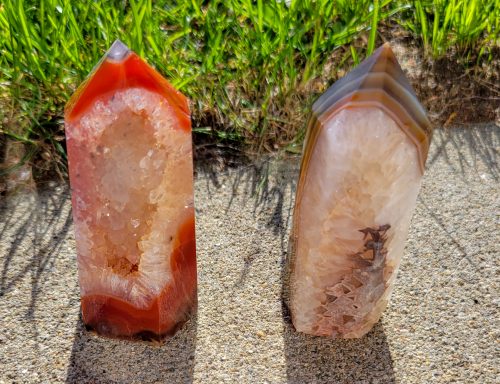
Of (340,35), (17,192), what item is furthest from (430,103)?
(17,192)

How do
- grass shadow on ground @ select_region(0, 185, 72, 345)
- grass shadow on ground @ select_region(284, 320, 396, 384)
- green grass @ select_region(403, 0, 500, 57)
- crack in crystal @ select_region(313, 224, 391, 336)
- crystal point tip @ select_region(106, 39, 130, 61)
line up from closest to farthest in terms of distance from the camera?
1. crystal point tip @ select_region(106, 39, 130, 61)
2. crack in crystal @ select_region(313, 224, 391, 336)
3. grass shadow on ground @ select_region(284, 320, 396, 384)
4. grass shadow on ground @ select_region(0, 185, 72, 345)
5. green grass @ select_region(403, 0, 500, 57)

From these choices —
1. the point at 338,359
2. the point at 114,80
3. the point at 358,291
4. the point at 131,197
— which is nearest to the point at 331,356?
the point at 338,359

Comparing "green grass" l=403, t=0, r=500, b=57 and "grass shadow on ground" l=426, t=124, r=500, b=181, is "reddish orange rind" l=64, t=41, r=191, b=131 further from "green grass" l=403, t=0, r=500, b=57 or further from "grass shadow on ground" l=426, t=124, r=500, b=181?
"green grass" l=403, t=0, r=500, b=57

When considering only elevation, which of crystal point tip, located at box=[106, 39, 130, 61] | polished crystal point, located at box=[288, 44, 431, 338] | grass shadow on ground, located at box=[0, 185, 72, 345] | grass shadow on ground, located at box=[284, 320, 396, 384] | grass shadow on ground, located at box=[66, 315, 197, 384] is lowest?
grass shadow on ground, located at box=[284, 320, 396, 384]

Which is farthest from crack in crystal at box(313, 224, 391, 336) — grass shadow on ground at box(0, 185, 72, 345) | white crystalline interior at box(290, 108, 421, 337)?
grass shadow on ground at box(0, 185, 72, 345)

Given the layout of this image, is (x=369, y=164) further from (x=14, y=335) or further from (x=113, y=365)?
(x=14, y=335)

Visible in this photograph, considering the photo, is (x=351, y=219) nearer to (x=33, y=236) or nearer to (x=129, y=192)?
(x=129, y=192)

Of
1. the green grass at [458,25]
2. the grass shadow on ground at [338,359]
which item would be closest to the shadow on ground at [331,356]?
the grass shadow on ground at [338,359]
